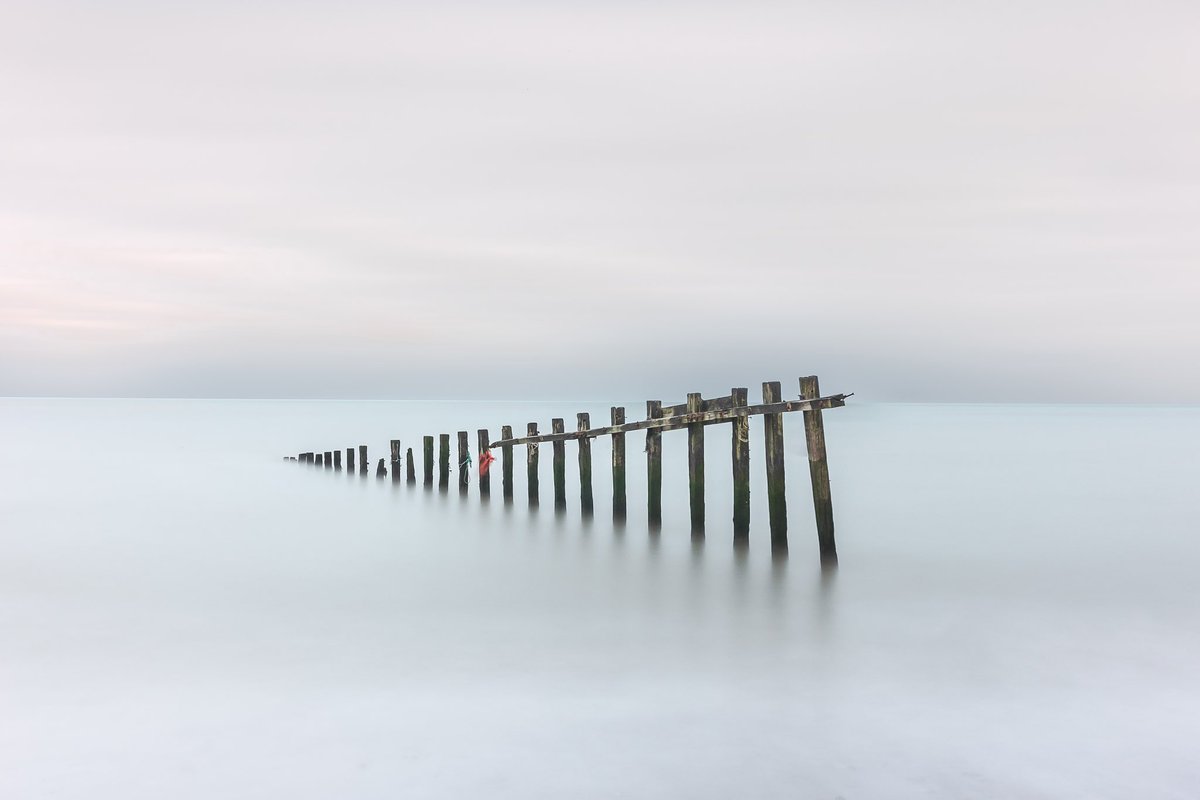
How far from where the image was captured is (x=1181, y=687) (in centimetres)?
769

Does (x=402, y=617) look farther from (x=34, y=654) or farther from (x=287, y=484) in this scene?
(x=287, y=484)

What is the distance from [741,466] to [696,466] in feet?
4.01

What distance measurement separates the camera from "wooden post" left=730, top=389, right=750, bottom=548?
40.6ft

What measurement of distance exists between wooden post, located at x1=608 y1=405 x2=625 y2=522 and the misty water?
325 millimetres

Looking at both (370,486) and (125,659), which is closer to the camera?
(125,659)

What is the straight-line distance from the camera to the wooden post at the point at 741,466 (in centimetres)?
1238

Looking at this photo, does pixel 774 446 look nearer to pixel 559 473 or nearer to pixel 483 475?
pixel 559 473

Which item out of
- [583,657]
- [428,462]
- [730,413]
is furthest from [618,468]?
[428,462]

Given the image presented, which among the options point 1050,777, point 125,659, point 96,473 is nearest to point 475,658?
point 125,659

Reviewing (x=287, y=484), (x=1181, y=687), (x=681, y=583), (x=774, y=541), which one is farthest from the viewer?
Result: (x=287, y=484)

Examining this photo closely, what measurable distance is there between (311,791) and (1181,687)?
6351 millimetres

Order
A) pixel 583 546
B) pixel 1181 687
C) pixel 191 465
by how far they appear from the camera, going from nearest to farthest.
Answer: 1. pixel 1181 687
2. pixel 583 546
3. pixel 191 465

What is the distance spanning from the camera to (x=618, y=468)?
1547 centimetres

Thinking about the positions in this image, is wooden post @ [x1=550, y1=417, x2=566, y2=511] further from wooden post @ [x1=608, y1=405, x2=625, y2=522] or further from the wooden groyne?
wooden post @ [x1=608, y1=405, x2=625, y2=522]
